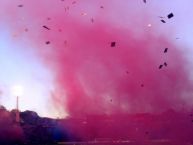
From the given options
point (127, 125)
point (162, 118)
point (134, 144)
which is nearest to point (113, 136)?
point (127, 125)

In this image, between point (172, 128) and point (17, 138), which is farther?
point (172, 128)

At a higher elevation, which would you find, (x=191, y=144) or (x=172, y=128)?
(x=172, y=128)

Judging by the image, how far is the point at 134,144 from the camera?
213 ft

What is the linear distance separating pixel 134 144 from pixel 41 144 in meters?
15.5

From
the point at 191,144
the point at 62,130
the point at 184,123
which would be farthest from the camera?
the point at 62,130

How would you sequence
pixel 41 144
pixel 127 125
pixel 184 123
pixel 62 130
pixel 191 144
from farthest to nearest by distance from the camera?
pixel 62 130, pixel 127 125, pixel 184 123, pixel 41 144, pixel 191 144

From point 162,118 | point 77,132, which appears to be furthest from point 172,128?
point 77,132

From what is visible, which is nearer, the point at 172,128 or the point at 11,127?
the point at 11,127

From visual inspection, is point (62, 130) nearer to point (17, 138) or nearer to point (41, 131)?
point (41, 131)

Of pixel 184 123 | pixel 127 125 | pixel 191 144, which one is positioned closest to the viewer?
pixel 191 144

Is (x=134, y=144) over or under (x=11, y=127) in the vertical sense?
under

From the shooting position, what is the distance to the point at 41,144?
7388 centimetres

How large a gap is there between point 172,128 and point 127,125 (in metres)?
8.19

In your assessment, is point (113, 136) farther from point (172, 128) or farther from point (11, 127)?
point (11, 127)
